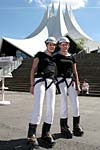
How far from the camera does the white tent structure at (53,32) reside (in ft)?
201

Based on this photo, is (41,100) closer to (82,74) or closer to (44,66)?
(44,66)

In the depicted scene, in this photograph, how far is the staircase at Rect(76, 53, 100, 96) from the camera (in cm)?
2135

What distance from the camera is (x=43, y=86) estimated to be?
17.9 feet

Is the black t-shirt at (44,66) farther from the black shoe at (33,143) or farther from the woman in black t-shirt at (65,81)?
the black shoe at (33,143)

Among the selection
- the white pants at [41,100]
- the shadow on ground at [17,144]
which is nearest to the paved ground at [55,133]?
the shadow on ground at [17,144]

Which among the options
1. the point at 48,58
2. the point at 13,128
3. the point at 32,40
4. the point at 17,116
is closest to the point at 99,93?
the point at 17,116

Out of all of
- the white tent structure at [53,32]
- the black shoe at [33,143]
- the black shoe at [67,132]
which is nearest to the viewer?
the black shoe at [33,143]

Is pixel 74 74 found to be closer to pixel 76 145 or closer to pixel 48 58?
pixel 48 58

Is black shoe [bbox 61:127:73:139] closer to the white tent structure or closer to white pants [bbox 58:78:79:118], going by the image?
white pants [bbox 58:78:79:118]

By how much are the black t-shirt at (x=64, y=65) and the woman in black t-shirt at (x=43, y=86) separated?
370 mm

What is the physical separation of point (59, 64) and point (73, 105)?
74 cm

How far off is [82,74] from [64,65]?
1996 cm

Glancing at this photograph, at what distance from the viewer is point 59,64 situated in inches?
237

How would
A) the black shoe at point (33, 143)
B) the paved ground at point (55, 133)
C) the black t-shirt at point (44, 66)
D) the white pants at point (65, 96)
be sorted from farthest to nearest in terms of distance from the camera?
the white pants at point (65, 96), the black t-shirt at point (44, 66), the paved ground at point (55, 133), the black shoe at point (33, 143)
